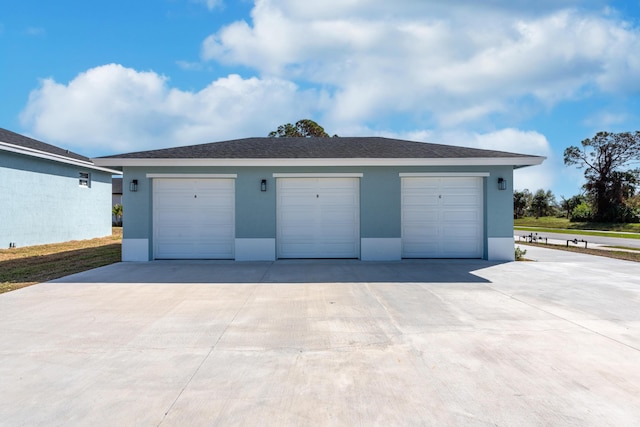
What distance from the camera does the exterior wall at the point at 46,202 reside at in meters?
12.7

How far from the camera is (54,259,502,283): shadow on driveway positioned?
7289 millimetres

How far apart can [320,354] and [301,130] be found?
2946 centimetres

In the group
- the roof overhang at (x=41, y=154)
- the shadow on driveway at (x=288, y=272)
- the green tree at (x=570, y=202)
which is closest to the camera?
the shadow on driveway at (x=288, y=272)

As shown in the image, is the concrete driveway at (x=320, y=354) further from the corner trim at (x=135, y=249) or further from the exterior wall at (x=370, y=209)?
the exterior wall at (x=370, y=209)

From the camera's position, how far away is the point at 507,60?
11.9 m

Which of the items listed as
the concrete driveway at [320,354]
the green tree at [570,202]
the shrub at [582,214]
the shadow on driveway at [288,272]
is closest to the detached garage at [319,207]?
the shadow on driveway at [288,272]

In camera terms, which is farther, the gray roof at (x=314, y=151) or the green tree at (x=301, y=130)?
the green tree at (x=301, y=130)

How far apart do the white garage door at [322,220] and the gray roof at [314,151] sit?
0.93 m

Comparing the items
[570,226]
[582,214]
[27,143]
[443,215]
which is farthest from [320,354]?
[582,214]

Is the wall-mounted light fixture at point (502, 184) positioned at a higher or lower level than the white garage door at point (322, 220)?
higher

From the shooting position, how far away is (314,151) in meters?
10.4

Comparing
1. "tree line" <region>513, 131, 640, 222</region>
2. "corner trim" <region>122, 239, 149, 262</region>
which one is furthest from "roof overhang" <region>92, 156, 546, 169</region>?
"tree line" <region>513, 131, 640, 222</region>

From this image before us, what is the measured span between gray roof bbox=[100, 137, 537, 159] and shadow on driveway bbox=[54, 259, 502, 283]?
3.04 metres

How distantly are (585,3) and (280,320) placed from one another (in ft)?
36.2
